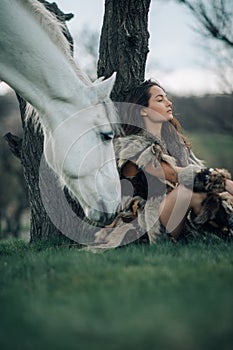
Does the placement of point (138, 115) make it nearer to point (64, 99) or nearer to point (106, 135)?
point (106, 135)

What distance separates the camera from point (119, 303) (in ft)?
6.54

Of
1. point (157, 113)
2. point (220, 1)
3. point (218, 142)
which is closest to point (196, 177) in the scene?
point (157, 113)

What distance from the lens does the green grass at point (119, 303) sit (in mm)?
1691

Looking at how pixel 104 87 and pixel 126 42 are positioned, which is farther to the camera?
pixel 126 42

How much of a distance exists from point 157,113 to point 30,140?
144 cm

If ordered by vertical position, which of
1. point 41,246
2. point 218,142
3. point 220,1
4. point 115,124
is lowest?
point 218,142

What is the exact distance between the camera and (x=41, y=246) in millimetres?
4453

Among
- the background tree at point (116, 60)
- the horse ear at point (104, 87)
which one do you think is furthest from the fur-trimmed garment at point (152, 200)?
the background tree at point (116, 60)

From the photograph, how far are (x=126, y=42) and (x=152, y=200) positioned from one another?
1823 mm

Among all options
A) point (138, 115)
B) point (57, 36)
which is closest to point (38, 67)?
point (57, 36)

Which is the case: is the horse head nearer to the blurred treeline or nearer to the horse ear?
the horse ear

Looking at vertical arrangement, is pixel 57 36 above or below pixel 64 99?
above

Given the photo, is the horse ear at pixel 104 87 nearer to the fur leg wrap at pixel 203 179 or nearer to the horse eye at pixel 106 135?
the horse eye at pixel 106 135

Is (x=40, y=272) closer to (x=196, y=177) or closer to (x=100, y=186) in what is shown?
(x=100, y=186)
